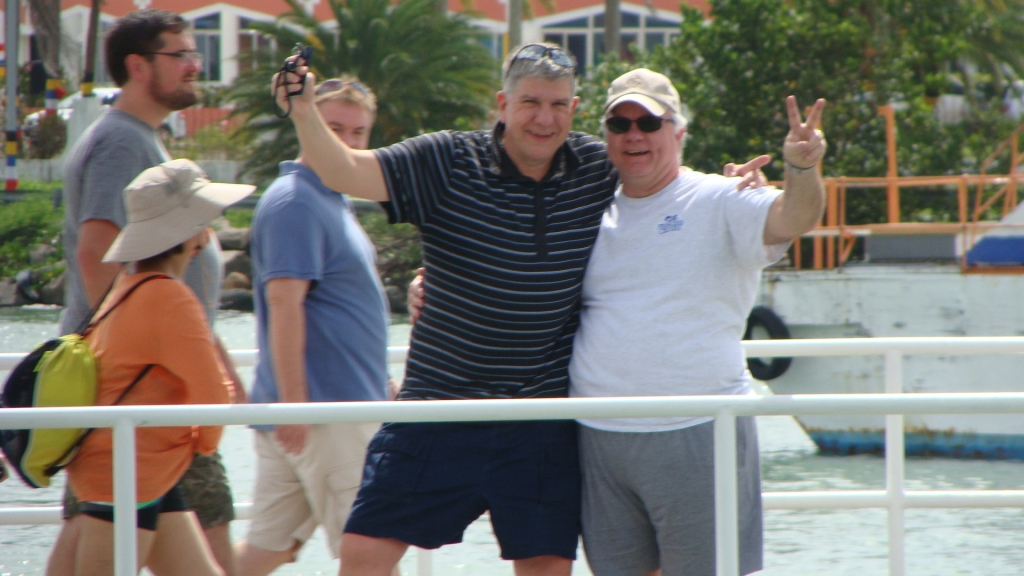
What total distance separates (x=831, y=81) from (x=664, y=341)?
16222 millimetres

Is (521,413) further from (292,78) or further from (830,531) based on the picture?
(830,531)

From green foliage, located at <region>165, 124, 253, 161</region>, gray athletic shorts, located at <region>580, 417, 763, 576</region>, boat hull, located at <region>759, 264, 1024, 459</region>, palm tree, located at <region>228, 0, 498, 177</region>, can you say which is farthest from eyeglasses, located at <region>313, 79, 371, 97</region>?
green foliage, located at <region>165, 124, 253, 161</region>

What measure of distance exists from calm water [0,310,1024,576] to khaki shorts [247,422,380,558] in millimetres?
1076

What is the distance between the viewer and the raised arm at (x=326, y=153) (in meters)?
2.48

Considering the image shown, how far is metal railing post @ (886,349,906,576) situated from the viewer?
303 centimetres

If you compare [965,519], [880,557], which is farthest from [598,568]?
[965,519]

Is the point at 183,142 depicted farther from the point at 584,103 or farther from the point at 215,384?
the point at 215,384

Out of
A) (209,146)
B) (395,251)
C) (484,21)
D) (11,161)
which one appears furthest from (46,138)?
(484,21)

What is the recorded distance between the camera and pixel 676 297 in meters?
2.59

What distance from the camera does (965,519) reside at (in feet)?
23.4

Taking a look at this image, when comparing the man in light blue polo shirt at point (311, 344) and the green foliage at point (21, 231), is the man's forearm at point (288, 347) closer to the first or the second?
the man in light blue polo shirt at point (311, 344)

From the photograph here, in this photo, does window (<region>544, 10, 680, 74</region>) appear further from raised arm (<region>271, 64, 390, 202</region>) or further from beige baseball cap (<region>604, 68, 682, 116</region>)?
raised arm (<region>271, 64, 390, 202</region>)

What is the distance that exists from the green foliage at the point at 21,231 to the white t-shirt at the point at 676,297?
2300 centimetres

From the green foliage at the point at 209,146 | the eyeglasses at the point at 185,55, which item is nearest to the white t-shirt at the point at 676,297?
the eyeglasses at the point at 185,55
